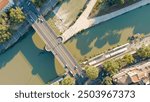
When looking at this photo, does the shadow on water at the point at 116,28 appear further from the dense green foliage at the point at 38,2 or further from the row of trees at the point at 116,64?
the dense green foliage at the point at 38,2

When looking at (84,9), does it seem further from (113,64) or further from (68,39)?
(113,64)

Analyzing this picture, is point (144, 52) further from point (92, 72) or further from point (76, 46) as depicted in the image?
point (76, 46)

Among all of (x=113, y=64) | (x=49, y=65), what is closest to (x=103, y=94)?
(x=113, y=64)

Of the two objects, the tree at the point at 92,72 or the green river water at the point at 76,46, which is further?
the green river water at the point at 76,46

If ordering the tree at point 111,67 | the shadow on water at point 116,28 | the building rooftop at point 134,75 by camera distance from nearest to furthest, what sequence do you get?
the building rooftop at point 134,75, the tree at point 111,67, the shadow on water at point 116,28

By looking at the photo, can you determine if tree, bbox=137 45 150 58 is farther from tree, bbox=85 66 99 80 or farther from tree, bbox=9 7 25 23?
tree, bbox=9 7 25 23

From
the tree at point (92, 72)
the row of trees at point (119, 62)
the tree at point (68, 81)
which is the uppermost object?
the tree at point (68, 81)

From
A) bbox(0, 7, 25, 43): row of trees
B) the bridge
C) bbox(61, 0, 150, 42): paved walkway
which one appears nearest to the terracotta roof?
bbox(0, 7, 25, 43): row of trees

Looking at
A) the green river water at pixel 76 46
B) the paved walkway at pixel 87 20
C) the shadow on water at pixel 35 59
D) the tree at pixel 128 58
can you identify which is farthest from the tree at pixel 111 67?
the shadow on water at pixel 35 59
